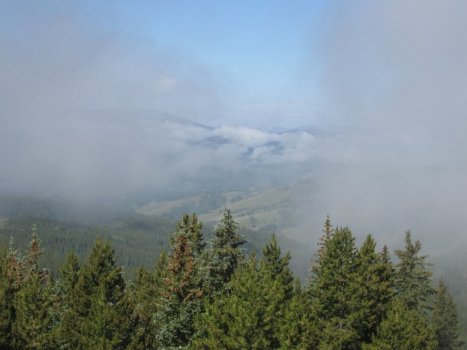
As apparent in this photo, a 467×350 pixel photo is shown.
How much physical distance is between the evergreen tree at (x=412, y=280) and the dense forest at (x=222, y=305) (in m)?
7.29

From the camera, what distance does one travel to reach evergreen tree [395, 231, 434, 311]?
58.8 metres

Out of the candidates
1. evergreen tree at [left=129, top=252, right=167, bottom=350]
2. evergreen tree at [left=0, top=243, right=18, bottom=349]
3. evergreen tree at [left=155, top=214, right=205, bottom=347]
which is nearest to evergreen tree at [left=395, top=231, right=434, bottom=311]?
evergreen tree at [left=155, top=214, right=205, bottom=347]

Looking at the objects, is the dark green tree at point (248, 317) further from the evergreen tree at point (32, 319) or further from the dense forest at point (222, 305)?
the evergreen tree at point (32, 319)

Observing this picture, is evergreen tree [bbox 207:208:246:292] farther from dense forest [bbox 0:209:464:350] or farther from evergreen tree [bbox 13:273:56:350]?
evergreen tree [bbox 13:273:56:350]

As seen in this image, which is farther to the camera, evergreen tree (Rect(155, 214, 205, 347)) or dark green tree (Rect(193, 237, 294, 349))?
evergreen tree (Rect(155, 214, 205, 347))

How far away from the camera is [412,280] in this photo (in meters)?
59.4

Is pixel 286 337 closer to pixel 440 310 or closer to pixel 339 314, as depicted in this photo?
pixel 339 314

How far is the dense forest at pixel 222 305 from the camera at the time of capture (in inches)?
1518

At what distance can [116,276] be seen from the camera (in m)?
47.4

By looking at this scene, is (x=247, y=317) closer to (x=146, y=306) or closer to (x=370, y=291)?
(x=370, y=291)

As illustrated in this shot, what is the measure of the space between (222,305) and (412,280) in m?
30.6

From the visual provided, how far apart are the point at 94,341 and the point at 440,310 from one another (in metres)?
81.5

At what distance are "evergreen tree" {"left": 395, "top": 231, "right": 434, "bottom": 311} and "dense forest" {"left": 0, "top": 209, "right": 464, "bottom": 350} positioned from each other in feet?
23.9

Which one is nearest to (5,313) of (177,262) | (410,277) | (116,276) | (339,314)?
(116,276)
